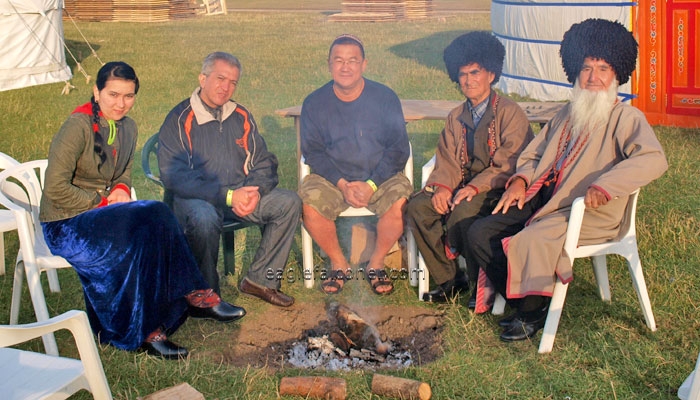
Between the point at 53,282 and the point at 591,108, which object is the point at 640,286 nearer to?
the point at 591,108

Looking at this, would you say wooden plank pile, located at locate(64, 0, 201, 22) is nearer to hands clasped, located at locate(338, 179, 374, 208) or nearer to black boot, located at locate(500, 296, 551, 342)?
hands clasped, located at locate(338, 179, 374, 208)

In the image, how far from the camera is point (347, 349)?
384cm

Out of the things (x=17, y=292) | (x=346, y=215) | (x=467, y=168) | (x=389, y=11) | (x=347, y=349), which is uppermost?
(x=389, y=11)

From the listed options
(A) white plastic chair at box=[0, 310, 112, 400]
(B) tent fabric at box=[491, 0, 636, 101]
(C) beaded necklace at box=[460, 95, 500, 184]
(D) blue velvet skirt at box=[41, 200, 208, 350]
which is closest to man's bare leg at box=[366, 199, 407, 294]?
(C) beaded necklace at box=[460, 95, 500, 184]

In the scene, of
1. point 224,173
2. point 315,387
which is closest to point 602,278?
point 315,387

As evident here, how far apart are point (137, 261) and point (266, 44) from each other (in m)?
14.9

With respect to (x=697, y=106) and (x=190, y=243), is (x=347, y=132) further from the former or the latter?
(x=697, y=106)

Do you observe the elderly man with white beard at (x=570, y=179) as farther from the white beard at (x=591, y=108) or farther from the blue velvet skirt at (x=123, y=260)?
the blue velvet skirt at (x=123, y=260)

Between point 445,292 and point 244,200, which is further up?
point 244,200

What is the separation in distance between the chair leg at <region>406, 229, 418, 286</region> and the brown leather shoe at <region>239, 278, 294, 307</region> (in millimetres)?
694

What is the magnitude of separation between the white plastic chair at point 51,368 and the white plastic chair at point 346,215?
1.96 meters

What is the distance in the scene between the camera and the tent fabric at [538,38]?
9.27m

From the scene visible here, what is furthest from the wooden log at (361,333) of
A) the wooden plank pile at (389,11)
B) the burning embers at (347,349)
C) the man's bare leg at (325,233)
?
the wooden plank pile at (389,11)

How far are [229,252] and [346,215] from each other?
2.65 ft
